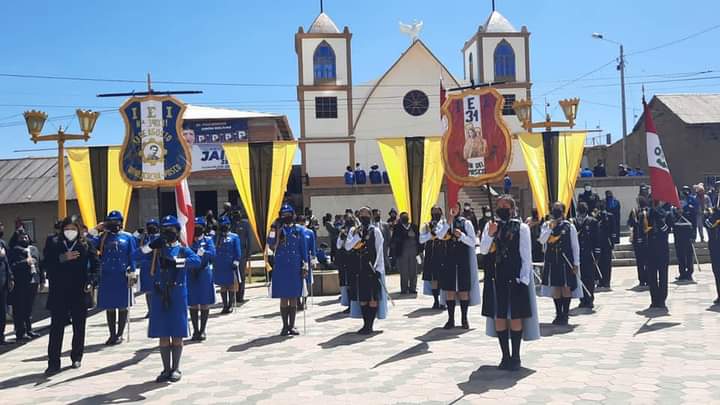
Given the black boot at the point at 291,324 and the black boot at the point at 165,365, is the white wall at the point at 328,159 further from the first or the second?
the black boot at the point at 165,365

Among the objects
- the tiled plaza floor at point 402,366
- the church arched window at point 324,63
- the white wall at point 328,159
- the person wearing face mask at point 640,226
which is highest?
the church arched window at point 324,63

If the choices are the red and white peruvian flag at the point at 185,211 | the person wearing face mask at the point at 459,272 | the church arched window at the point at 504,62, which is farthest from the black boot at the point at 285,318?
the church arched window at the point at 504,62

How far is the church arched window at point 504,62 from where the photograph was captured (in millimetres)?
36281

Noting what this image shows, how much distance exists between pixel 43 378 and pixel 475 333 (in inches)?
222

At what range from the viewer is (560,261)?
980cm

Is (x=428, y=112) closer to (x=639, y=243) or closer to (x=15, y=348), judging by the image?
(x=639, y=243)

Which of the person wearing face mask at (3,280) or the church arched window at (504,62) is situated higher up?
the church arched window at (504,62)

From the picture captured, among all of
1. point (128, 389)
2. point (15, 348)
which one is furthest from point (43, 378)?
point (15, 348)

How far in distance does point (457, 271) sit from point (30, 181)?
Answer: 24149mm

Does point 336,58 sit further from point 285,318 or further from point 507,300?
point 507,300

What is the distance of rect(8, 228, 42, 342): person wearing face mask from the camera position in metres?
10.1

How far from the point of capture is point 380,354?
26.5 ft

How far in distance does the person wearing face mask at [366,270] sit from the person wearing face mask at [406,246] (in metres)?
3.88

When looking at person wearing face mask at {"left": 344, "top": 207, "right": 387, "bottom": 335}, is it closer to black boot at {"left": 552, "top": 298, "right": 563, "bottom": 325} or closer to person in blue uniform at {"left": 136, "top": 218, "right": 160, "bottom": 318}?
black boot at {"left": 552, "top": 298, "right": 563, "bottom": 325}
